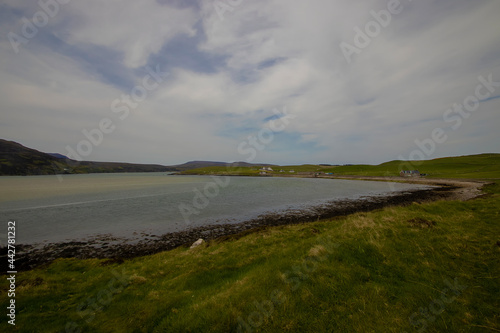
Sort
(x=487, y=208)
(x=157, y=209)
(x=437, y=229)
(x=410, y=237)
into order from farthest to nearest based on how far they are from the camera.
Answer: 1. (x=157, y=209)
2. (x=487, y=208)
3. (x=437, y=229)
4. (x=410, y=237)

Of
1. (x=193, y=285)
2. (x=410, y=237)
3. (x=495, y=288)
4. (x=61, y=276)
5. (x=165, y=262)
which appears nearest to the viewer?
(x=495, y=288)

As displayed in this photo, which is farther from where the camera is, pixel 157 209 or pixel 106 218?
pixel 157 209

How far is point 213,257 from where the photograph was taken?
47.6 ft

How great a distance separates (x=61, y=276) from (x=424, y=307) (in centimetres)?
2095

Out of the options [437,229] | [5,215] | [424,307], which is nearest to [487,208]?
[437,229]

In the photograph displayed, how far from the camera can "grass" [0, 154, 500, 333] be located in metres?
6.14

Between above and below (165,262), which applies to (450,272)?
above

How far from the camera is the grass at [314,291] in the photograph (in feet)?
20.2

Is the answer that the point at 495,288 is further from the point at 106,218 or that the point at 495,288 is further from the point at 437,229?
the point at 106,218

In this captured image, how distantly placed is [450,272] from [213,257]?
13.0 metres

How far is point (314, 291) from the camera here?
24.7 ft

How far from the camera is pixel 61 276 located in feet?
46.1

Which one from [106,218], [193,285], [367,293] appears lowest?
[106,218]

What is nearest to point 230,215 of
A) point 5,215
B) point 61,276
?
point 61,276
